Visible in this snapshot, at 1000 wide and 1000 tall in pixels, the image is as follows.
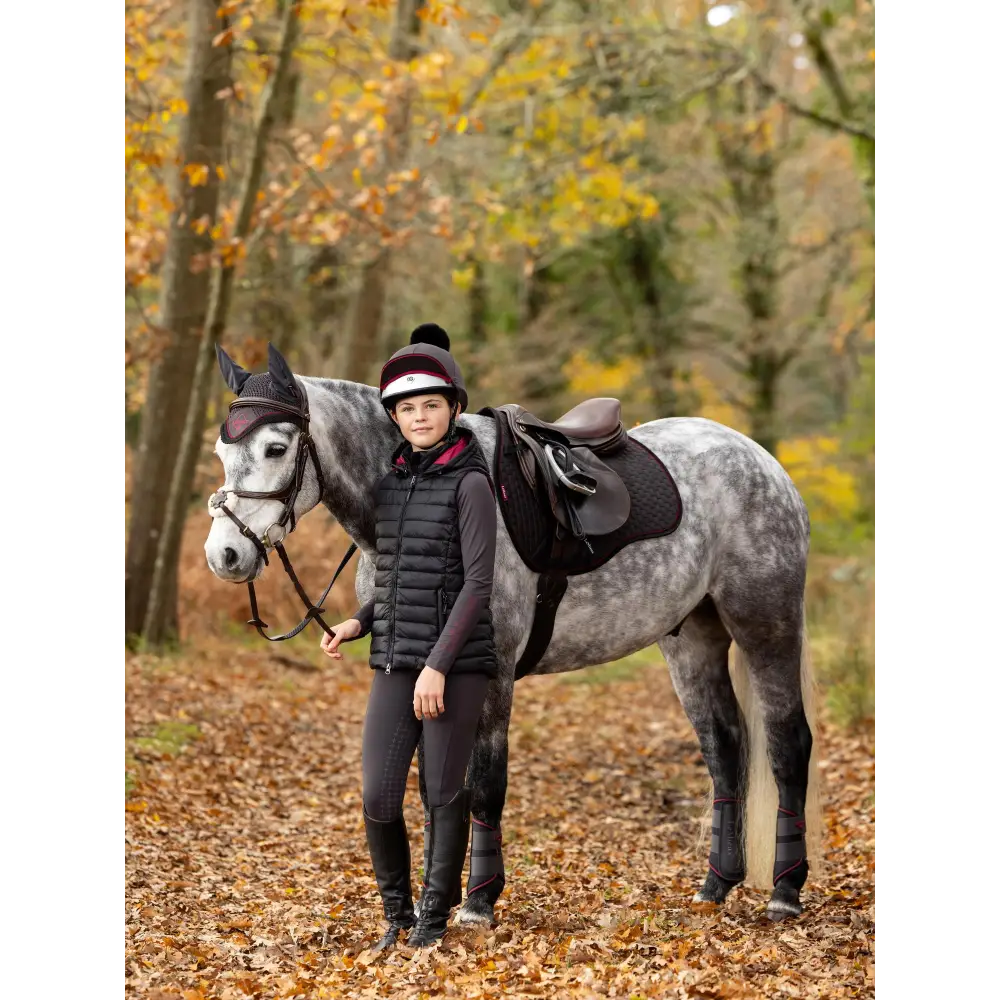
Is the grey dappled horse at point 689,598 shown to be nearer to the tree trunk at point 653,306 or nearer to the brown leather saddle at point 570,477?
the brown leather saddle at point 570,477

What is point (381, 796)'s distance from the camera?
3.94 meters

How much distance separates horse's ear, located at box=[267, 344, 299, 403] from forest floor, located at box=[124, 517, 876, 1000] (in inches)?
77.1

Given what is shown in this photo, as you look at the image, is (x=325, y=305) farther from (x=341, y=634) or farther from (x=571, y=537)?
(x=341, y=634)

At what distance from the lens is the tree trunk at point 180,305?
9406mm

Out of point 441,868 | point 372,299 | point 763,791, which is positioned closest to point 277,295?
point 372,299

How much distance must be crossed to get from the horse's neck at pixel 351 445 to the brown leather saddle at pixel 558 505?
433 millimetres

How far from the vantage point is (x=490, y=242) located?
47.8 feet

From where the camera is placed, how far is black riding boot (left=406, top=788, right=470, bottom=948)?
13.2 feet

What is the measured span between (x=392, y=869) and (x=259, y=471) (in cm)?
146

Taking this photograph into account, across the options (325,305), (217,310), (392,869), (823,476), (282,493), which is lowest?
(392,869)

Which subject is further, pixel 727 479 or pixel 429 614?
pixel 727 479
